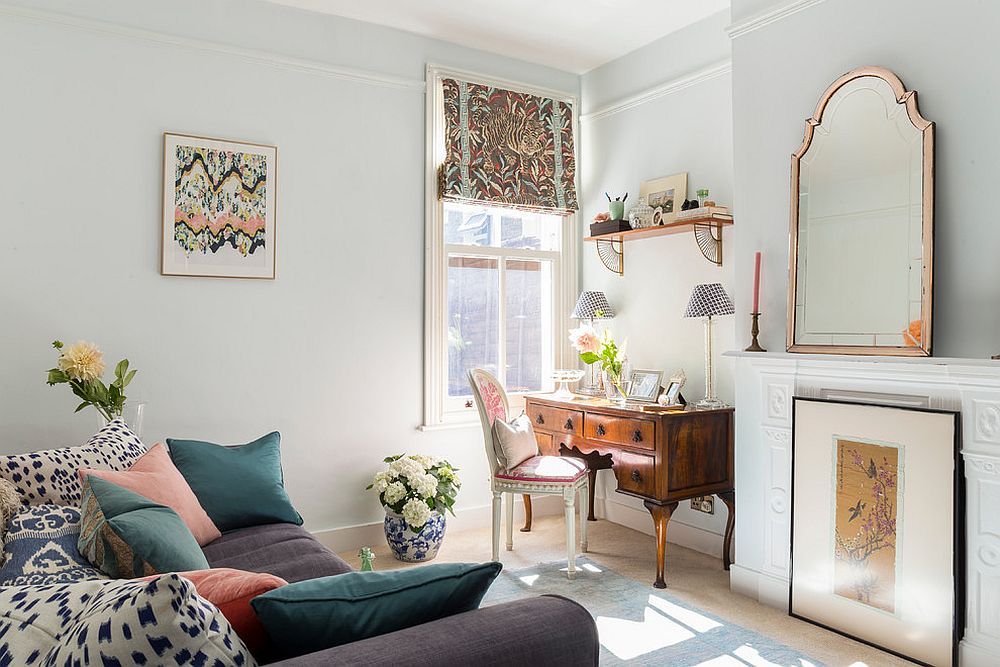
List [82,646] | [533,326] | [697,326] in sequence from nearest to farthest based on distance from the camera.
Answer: [82,646] < [697,326] < [533,326]

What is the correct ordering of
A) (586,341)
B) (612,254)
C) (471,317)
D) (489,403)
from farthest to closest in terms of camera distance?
(612,254) → (471,317) → (586,341) → (489,403)

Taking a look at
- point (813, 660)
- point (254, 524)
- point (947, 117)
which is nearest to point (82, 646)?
point (254, 524)

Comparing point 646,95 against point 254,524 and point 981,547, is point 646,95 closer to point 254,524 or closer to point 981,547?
point 981,547

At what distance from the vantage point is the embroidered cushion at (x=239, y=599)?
1.17m

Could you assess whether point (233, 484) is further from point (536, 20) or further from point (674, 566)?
point (536, 20)

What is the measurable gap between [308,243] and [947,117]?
288 centimetres

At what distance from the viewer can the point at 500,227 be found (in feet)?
14.5

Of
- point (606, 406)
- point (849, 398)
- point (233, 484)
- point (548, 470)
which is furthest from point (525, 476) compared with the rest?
point (849, 398)

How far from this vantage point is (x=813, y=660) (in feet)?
8.22

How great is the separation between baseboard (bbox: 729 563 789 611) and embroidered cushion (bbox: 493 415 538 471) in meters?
1.12

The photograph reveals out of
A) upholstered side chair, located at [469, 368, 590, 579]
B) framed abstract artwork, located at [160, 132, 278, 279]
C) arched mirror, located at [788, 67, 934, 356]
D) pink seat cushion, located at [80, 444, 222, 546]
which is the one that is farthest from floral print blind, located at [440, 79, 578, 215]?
pink seat cushion, located at [80, 444, 222, 546]

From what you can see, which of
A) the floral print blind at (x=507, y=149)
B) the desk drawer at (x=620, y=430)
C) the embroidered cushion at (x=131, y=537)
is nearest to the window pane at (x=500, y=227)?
the floral print blind at (x=507, y=149)

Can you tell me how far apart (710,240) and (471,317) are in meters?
1.46

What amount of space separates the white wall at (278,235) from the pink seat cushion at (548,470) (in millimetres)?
722
